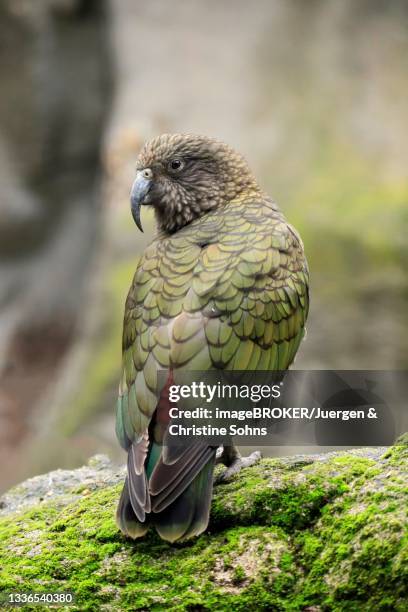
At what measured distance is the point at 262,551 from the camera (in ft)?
12.1

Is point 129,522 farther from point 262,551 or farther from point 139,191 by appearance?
point 139,191

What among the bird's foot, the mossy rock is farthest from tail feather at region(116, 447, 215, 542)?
the bird's foot

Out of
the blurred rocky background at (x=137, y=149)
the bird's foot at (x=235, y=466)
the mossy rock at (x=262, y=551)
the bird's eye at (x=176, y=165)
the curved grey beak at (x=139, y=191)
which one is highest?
the blurred rocky background at (x=137, y=149)

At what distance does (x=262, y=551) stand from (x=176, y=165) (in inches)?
88.5

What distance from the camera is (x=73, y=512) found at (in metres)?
4.42

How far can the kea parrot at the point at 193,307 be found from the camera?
3725 mm

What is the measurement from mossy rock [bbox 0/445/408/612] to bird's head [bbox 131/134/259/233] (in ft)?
4.99

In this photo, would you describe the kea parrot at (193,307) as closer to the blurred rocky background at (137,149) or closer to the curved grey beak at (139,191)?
the curved grey beak at (139,191)

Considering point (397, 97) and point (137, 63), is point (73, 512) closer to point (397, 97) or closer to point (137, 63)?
point (397, 97)

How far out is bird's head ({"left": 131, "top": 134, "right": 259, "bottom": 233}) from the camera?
4820 mm

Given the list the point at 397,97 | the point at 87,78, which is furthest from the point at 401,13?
the point at 87,78

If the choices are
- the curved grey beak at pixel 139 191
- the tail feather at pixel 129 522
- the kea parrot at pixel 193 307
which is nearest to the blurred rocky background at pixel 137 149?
the kea parrot at pixel 193 307

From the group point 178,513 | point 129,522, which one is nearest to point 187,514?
point 178,513

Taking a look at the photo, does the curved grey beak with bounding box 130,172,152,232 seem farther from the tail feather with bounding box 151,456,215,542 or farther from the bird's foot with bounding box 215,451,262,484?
the tail feather with bounding box 151,456,215,542
